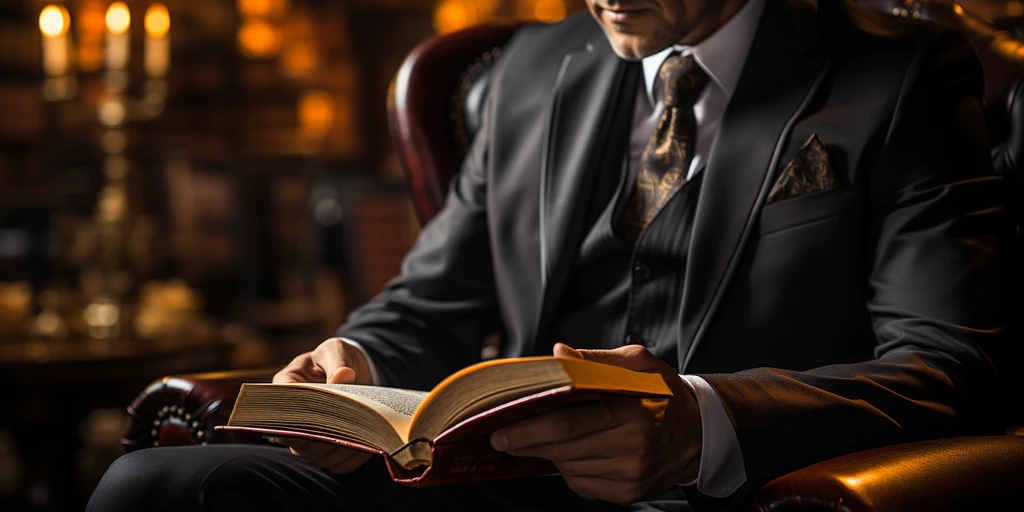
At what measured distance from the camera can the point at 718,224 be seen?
1197mm

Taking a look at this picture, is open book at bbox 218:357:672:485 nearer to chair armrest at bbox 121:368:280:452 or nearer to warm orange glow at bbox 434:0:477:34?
chair armrest at bbox 121:368:280:452

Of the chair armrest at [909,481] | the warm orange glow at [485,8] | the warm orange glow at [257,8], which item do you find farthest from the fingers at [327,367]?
the warm orange glow at [485,8]

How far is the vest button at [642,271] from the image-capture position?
1240 millimetres

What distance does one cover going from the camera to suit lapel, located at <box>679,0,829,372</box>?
3.89 ft

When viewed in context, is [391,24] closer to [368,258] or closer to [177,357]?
[368,258]

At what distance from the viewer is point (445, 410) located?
839 mm

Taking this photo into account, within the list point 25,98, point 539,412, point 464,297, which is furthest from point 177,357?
point 25,98

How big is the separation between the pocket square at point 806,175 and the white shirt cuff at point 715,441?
0.35 meters

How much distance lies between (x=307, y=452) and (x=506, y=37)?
36.5 inches

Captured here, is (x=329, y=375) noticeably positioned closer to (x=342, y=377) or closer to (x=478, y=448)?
(x=342, y=377)

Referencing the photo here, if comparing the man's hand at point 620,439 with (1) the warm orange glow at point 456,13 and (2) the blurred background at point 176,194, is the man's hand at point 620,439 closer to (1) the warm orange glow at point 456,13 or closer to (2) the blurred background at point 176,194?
(2) the blurred background at point 176,194

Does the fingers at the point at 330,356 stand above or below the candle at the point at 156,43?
below

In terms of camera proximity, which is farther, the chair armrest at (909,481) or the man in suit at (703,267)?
the man in suit at (703,267)

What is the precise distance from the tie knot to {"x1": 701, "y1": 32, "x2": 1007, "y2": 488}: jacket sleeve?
0.83ft
